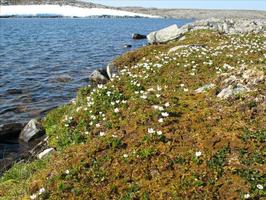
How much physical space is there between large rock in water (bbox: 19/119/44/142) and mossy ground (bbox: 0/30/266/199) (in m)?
4.58

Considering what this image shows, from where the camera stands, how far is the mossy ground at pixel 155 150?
433 inches

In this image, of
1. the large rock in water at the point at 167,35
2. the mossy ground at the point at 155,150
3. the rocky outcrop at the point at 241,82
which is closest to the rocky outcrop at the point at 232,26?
the large rock in water at the point at 167,35

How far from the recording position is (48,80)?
35.2m

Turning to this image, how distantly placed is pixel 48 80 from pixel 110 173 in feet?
80.6

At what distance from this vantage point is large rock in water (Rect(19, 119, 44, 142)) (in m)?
20.8

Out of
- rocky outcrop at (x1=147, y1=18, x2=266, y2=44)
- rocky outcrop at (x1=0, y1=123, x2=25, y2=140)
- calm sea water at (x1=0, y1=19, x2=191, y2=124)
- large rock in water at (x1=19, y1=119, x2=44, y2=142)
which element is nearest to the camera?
large rock in water at (x1=19, y1=119, x2=44, y2=142)

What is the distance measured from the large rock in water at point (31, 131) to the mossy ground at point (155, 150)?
4.58 meters

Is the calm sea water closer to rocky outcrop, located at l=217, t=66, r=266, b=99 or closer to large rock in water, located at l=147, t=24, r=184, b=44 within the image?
large rock in water, located at l=147, t=24, r=184, b=44

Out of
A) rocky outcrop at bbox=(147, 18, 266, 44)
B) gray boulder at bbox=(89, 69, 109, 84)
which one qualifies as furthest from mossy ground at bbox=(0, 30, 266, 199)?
rocky outcrop at bbox=(147, 18, 266, 44)

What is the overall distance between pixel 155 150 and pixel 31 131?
10389 mm

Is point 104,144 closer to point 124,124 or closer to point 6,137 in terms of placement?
point 124,124

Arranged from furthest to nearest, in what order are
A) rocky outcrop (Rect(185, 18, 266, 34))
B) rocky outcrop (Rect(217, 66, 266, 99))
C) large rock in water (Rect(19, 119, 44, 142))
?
rocky outcrop (Rect(185, 18, 266, 34))
large rock in water (Rect(19, 119, 44, 142))
rocky outcrop (Rect(217, 66, 266, 99))

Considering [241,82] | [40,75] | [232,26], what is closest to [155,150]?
[241,82]

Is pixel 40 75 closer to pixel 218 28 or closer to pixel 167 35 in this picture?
pixel 167 35
